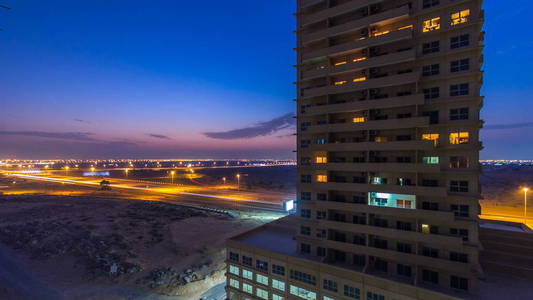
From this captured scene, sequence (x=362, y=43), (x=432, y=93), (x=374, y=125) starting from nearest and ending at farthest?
(x=432, y=93) → (x=374, y=125) → (x=362, y=43)

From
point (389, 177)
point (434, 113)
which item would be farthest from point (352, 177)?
point (434, 113)

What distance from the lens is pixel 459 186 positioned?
25484 millimetres

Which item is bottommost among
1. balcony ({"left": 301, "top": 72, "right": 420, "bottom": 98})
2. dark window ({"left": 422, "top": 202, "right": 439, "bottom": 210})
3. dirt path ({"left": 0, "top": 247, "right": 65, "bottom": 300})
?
dirt path ({"left": 0, "top": 247, "right": 65, "bottom": 300})

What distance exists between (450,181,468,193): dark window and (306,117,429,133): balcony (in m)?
7.37

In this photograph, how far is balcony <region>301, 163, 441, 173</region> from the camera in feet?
82.6

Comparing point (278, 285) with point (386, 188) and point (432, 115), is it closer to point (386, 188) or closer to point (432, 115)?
point (386, 188)

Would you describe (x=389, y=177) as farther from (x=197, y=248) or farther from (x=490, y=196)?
(x=490, y=196)

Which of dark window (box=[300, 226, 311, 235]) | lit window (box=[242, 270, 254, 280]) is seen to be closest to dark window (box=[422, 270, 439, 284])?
dark window (box=[300, 226, 311, 235])

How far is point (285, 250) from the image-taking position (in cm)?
3397

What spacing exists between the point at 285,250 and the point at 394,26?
33.6 m

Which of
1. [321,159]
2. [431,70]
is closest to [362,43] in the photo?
[431,70]

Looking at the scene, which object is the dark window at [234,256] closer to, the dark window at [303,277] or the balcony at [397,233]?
the dark window at [303,277]

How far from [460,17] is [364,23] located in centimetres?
1002

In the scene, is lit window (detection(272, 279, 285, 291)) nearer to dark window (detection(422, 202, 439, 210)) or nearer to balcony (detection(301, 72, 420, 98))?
dark window (detection(422, 202, 439, 210))
